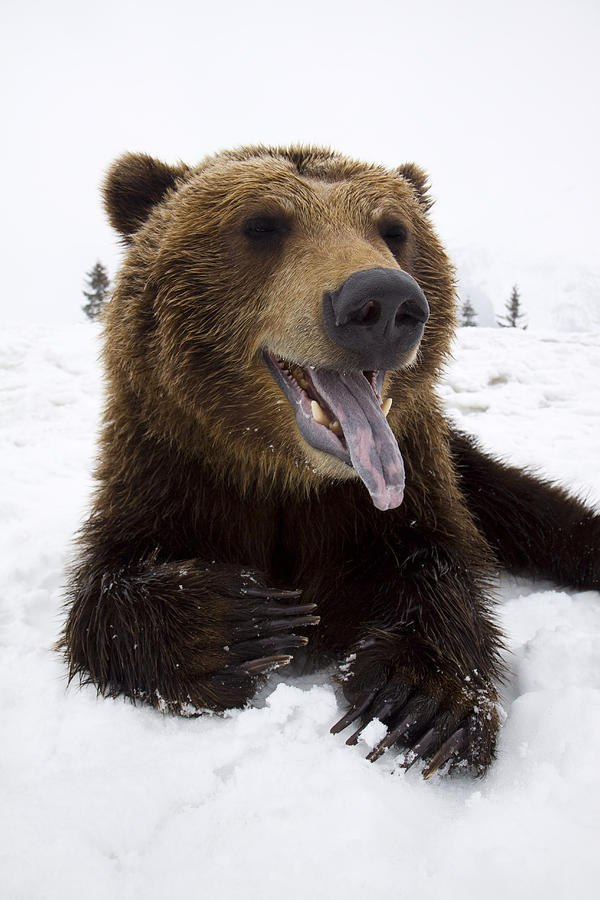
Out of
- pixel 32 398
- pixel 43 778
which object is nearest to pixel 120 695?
pixel 43 778

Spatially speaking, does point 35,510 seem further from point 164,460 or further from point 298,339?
point 298,339

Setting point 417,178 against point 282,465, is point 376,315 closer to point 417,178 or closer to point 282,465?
point 282,465

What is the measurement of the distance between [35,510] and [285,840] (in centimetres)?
268

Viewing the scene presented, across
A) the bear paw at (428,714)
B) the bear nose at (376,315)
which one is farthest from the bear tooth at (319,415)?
the bear paw at (428,714)

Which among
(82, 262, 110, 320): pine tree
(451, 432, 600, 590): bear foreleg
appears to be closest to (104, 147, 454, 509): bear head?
(451, 432, 600, 590): bear foreleg

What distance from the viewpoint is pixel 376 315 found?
5.44 feet

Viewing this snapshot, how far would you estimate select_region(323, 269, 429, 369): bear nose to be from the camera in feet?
5.26

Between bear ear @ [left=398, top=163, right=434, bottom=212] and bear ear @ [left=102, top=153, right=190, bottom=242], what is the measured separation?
39.9 inches

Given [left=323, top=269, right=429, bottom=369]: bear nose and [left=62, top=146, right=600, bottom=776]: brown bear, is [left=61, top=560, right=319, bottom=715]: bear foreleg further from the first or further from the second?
[left=323, top=269, right=429, bottom=369]: bear nose

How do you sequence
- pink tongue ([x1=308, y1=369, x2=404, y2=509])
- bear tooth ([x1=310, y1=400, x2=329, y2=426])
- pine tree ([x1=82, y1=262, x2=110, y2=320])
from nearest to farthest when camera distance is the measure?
pink tongue ([x1=308, y1=369, x2=404, y2=509]) → bear tooth ([x1=310, y1=400, x2=329, y2=426]) → pine tree ([x1=82, y1=262, x2=110, y2=320])

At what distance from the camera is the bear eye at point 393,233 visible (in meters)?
2.23

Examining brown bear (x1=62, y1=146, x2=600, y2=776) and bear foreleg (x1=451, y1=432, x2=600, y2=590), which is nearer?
brown bear (x1=62, y1=146, x2=600, y2=776)

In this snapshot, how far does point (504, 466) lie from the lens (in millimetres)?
3271

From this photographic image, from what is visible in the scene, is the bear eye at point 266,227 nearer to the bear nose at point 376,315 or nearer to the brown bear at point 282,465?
the brown bear at point 282,465
